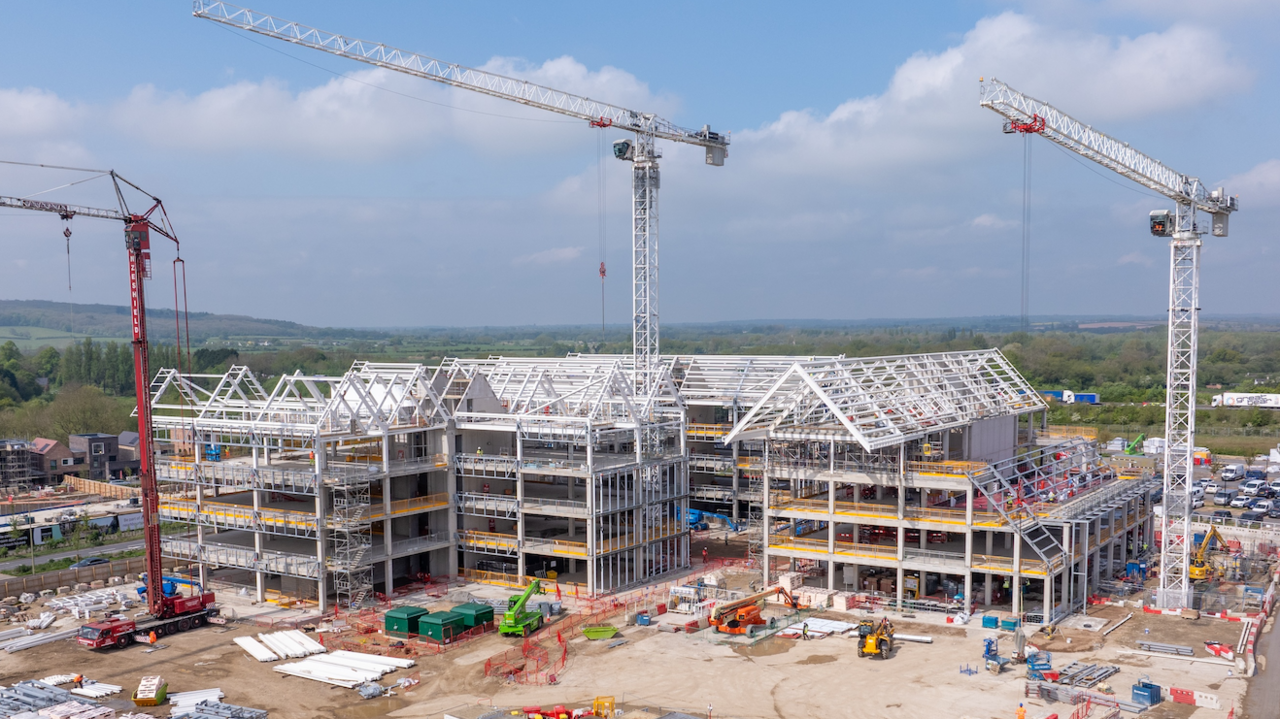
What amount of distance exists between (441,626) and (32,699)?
1448 cm

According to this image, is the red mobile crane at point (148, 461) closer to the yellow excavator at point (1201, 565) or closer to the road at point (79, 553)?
the road at point (79, 553)

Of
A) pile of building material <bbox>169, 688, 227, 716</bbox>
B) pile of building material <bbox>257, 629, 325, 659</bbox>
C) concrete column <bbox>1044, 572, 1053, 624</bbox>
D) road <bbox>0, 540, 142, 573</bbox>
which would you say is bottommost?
road <bbox>0, 540, 142, 573</bbox>

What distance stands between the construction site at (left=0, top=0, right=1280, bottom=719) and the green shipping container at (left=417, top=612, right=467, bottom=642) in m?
0.11

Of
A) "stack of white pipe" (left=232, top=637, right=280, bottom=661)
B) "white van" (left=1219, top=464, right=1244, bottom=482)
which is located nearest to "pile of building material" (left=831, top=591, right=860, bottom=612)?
"stack of white pipe" (left=232, top=637, right=280, bottom=661)

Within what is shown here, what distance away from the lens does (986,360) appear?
207 feet

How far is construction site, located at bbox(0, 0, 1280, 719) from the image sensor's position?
36000 millimetres

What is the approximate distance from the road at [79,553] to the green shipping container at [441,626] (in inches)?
1239

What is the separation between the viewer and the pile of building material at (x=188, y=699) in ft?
112

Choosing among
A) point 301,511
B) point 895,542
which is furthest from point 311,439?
point 895,542

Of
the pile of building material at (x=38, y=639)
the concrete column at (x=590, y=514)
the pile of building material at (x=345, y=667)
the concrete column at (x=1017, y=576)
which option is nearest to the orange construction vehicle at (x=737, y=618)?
the concrete column at (x=590, y=514)

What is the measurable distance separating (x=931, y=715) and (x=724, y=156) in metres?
49.0

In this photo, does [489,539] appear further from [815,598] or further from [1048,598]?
[1048,598]

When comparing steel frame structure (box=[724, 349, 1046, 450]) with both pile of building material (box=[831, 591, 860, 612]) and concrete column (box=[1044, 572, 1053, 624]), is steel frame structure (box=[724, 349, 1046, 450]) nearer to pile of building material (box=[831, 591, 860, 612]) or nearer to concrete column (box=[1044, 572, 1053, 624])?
pile of building material (box=[831, 591, 860, 612])

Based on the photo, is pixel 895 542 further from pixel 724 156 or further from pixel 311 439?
pixel 724 156
